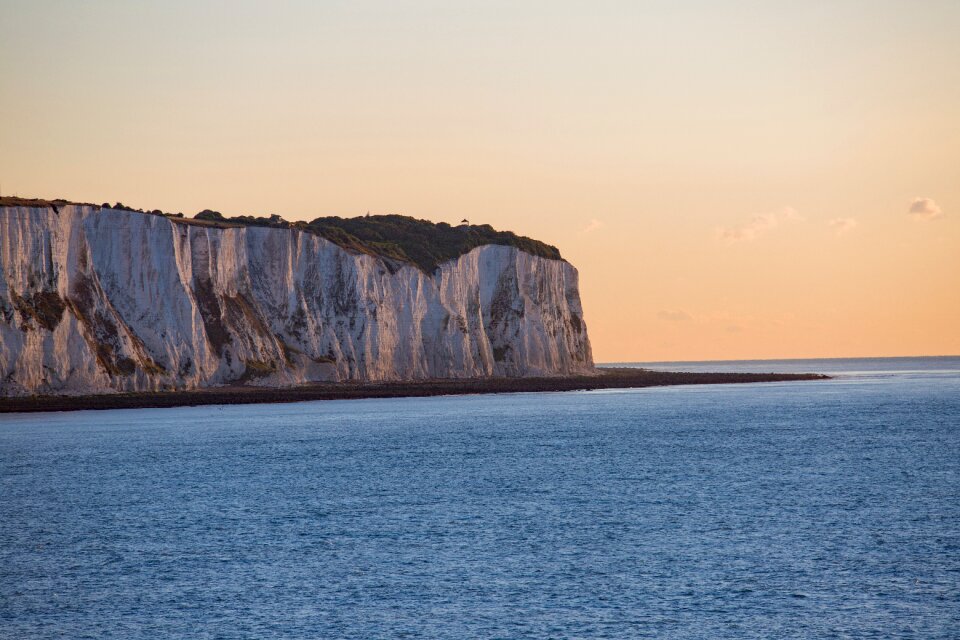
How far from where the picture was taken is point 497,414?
81375 mm

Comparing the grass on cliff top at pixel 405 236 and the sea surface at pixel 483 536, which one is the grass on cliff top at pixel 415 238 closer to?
the grass on cliff top at pixel 405 236

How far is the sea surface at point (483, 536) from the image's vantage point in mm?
21000

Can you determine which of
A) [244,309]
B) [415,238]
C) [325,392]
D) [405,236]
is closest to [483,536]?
[325,392]

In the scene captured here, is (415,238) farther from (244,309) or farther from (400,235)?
(244,309)

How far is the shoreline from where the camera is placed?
74438 millimetres

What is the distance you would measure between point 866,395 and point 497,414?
39092mm

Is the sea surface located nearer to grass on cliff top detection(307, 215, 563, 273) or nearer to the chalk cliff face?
the chalk cliff face

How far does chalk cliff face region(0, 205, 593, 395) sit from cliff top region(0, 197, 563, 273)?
3.45 meters

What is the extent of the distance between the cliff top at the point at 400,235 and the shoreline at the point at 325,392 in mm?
14049

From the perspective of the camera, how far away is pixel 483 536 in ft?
95.0

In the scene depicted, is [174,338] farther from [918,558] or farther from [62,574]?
[918,558]

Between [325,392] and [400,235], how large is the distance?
137 ft

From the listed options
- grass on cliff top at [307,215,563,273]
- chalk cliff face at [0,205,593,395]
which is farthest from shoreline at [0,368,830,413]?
grass on cliff top at [307,215,563,273]

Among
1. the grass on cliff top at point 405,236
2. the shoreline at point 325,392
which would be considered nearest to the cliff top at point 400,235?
the grass on cliff top at point 405,236
